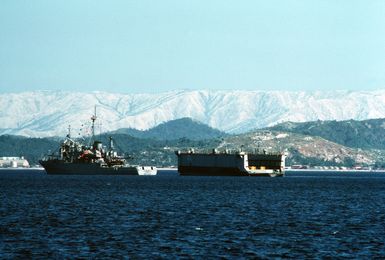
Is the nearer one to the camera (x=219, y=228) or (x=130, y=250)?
(x=130, y=250)

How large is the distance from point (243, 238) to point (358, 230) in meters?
17.8

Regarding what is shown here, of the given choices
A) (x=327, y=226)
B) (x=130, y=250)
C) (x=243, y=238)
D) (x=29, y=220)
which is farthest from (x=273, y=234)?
(x=29, y=220)

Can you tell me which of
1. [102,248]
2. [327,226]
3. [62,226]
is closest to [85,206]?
[62,226]

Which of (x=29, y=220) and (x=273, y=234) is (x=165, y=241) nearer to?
(x=273, y=234)

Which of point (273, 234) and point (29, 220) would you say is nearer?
point (273, 234)

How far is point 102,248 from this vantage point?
3524 inches

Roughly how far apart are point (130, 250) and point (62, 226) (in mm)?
25152

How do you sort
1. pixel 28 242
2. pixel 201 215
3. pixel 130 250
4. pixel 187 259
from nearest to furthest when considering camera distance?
1. pixel 187 259
2. pixel 130 250
3. pixel 28 242
4. pixel 201 215

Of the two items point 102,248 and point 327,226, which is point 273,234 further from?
point 102,248

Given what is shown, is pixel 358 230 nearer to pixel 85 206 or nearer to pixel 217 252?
pixel 217 252

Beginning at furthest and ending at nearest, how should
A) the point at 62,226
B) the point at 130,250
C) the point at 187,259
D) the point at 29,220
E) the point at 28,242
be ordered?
the point at 29,220 < the point at 62,226 < the point at 28,242 < the point at 130,250 < the point at 187,259

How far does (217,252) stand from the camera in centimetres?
8731

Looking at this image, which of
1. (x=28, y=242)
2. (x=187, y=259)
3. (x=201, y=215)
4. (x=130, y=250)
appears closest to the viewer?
(x=187, y=259)

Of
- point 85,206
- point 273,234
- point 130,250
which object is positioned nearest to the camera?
point 130,250
